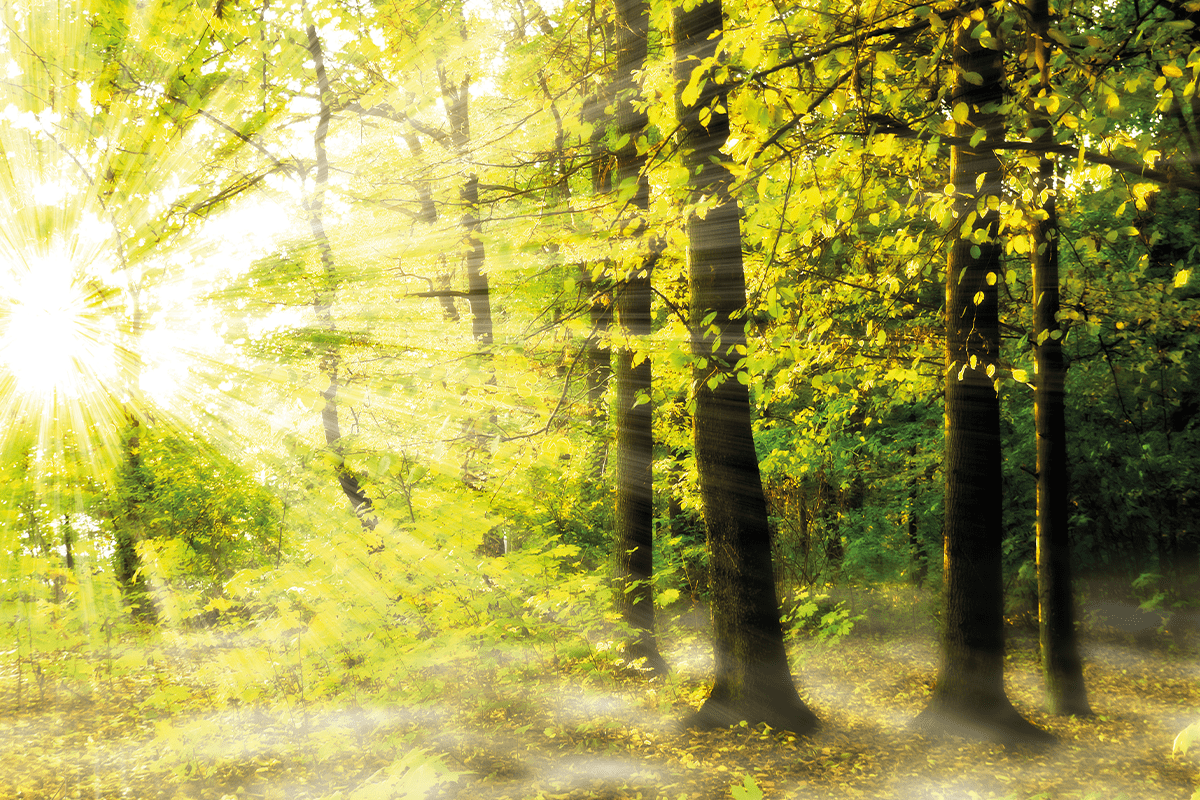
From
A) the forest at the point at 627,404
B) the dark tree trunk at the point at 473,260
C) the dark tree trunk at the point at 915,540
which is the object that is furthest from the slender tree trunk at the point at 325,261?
the dark tree trunk at the point at 915,540

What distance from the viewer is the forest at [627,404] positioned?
400cm

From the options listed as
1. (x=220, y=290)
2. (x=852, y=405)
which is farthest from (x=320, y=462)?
(x=220, y=290)

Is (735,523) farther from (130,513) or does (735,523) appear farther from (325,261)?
(130,513)

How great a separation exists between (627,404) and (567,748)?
4.00 m

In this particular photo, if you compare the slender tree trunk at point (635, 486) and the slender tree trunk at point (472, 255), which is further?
the slender tree trunk at point (635, 486)

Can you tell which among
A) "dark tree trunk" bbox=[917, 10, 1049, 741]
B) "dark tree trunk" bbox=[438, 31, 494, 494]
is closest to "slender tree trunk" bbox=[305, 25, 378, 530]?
"dark tree trunk" bbox=[438, 31, 494, 494]

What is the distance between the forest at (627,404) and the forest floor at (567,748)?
5cm

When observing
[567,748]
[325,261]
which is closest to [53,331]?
[325,261]

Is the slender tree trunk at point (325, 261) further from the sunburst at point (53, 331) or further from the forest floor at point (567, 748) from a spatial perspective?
the sunburst at point (53, 331)

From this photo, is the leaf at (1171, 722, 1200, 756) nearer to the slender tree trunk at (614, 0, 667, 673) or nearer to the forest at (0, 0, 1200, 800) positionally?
the forest at (0, 0, 1200, 800)

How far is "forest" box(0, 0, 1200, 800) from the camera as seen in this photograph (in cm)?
400

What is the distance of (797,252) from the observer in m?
4.88

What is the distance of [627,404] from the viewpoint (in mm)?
8180

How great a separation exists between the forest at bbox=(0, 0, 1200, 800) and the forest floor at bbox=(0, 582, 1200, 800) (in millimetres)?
49
